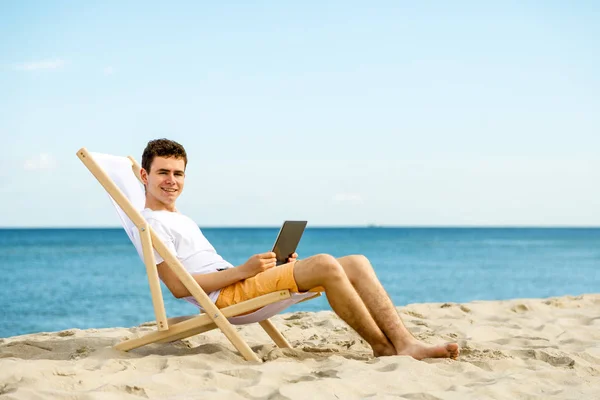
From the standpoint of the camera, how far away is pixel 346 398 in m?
2.95

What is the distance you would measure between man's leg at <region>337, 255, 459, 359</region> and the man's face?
1105 mm

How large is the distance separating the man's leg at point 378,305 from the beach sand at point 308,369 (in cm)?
11

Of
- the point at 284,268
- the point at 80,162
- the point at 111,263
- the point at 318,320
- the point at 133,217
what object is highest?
the point at 80,162

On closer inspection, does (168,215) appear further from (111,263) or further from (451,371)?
(111,263)

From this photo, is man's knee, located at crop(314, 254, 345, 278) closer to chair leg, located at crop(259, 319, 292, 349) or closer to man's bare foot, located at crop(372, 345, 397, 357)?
man's bare foot, located at crop(372, 345, 397, 357)

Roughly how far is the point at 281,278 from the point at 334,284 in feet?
0.95

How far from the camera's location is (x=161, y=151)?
160 inches

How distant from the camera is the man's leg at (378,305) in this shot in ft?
12.2

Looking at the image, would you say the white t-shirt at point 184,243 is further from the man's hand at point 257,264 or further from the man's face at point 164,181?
the man's hand at point 257,264

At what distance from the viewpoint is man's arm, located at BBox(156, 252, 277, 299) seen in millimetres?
3719

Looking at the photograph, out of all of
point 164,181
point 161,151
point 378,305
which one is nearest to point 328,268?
point 378,305

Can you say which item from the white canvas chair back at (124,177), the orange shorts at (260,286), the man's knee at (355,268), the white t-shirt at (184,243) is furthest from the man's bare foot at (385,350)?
the white canvas chair back at (124,177)

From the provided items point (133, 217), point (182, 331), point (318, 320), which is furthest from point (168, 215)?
point (318, 320)

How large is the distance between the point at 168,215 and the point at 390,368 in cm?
157
